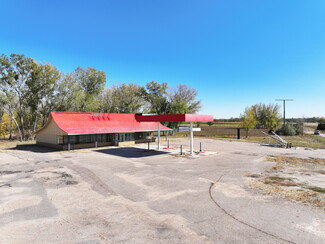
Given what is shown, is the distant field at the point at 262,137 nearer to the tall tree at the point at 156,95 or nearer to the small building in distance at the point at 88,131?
the tall tree at the point at 156,95

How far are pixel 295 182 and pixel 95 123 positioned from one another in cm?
2744

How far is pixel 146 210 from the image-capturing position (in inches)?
351

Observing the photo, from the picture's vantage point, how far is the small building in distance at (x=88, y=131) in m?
28.1

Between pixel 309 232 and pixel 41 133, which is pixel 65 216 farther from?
pixel 41 133

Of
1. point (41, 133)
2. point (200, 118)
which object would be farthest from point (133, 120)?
point (200, 118)

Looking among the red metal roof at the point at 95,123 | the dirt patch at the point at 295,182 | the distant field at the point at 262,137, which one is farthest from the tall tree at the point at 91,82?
the dirt patch at the point at 295,182

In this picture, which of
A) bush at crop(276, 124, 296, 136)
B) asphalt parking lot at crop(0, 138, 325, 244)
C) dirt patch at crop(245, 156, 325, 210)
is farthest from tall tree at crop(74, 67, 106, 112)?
bush at crop(276, 124, 296, 136)

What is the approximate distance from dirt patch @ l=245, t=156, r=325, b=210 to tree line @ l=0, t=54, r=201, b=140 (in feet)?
125

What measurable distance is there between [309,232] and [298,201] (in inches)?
125

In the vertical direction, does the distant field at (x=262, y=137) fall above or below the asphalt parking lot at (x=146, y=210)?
above

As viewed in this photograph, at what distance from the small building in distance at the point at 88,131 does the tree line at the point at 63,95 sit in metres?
14.3

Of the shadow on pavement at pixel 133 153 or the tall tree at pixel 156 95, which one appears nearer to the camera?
the shadow on pavement at pixel 133 153

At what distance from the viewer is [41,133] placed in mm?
32500

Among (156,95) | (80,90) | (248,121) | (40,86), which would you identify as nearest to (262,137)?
(248,121)
